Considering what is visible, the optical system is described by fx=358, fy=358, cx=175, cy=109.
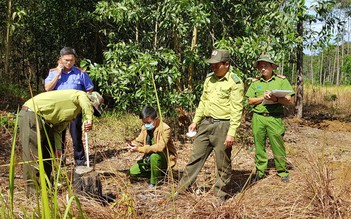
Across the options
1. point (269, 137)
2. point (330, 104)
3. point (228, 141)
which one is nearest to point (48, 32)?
point (269, 137)

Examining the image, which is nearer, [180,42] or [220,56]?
[220,56]

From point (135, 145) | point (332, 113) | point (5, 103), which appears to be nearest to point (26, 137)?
point (135, 145)

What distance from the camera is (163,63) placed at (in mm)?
5922

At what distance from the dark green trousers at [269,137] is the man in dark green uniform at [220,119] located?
868 millimetres

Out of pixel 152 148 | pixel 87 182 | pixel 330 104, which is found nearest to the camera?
pixel 87 182

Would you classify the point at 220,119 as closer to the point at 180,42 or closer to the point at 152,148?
the point at 152,148

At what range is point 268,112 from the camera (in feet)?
14.2

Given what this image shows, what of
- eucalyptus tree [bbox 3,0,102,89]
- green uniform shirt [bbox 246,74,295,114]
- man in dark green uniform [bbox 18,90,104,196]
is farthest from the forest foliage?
eucalyptus tree [bbox 3,0,102,89]

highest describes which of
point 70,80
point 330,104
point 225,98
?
point 70,80

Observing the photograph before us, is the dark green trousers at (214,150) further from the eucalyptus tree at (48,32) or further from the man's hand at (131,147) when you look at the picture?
the eucalyptus tree at (48,32)

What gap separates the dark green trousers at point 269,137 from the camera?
4.29 meters

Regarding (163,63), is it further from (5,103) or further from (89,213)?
(5,103)

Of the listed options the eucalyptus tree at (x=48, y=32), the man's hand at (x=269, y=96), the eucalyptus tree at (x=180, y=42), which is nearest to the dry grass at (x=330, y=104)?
the eucalyptus tree at (x=180, y=42)

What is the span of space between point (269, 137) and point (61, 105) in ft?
8.05
